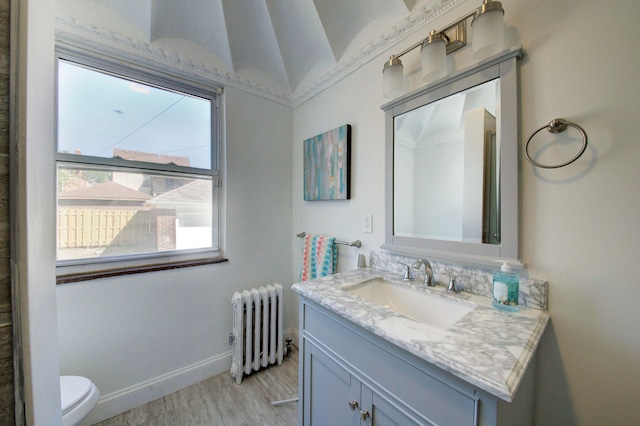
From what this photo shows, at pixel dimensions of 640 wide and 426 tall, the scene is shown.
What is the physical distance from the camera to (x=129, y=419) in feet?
4.53

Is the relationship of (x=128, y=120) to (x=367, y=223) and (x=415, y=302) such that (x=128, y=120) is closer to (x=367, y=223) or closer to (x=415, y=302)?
(x=367, y=223)

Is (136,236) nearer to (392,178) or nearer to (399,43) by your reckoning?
(392,178)

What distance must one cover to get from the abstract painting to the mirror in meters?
0.33

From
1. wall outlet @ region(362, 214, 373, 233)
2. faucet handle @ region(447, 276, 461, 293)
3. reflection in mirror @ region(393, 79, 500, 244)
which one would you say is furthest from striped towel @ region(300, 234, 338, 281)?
faucet handle @ region(447, 276, 461, 293)

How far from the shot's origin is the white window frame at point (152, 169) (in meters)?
1.33

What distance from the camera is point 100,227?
4.61ft

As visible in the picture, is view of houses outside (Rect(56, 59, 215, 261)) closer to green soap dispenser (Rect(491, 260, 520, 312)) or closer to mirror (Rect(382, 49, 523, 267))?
mirror (Rect(382, 49, 523, 267))

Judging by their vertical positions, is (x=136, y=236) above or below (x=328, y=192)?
below

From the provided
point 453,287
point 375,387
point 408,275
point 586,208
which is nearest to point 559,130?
point 586,208

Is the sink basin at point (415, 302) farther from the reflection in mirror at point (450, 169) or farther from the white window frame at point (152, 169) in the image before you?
the white window frame at point (152, 169)

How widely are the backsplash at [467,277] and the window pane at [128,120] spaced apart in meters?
1.44

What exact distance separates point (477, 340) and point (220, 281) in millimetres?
1635

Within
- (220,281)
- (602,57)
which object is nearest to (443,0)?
(602,57)

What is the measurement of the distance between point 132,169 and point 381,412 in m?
1.83
